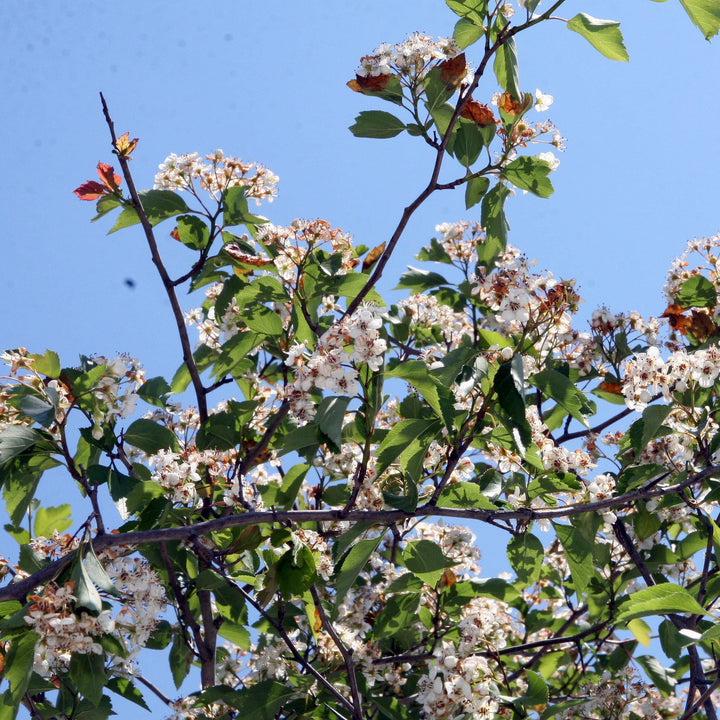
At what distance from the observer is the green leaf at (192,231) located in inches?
151

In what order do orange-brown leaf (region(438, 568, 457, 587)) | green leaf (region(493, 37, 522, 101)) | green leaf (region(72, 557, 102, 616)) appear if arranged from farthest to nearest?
orange-brown leaf (region(438, 568, 457, 587)), green leaf (region(493, 37, 522, 101)), green leaf (region(72, 557, 102, 616))

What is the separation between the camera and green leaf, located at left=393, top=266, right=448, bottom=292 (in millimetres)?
5258

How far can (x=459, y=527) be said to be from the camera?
4.42 m

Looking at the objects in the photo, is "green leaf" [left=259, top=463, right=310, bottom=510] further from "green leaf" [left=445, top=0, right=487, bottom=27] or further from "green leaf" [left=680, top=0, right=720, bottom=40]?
"green leaf" [left=680, top=0, right=720, bottom=40]

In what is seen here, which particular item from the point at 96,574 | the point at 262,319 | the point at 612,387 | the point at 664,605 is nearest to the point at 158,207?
the point at 262,319

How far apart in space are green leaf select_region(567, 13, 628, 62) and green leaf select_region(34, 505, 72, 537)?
3316mm

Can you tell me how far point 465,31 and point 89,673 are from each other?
9.12 ft

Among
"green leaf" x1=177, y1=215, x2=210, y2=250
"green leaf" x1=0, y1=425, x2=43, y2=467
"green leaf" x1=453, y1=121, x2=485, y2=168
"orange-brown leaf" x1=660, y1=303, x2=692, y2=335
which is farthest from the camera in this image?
"orange-brown leaf" x1=660, y1=303, x2=692, y2=335

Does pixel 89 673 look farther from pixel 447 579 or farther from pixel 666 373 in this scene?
pixel 666 373

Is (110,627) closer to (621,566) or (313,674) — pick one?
(313,674)

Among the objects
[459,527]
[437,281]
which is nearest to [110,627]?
[459,527]

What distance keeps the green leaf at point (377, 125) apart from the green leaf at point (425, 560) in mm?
1696

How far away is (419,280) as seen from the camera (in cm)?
529

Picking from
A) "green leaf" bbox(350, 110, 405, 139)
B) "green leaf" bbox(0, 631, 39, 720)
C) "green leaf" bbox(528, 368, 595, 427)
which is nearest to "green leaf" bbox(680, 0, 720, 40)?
"green leaf" bbox(350, 110, 405, 139)
